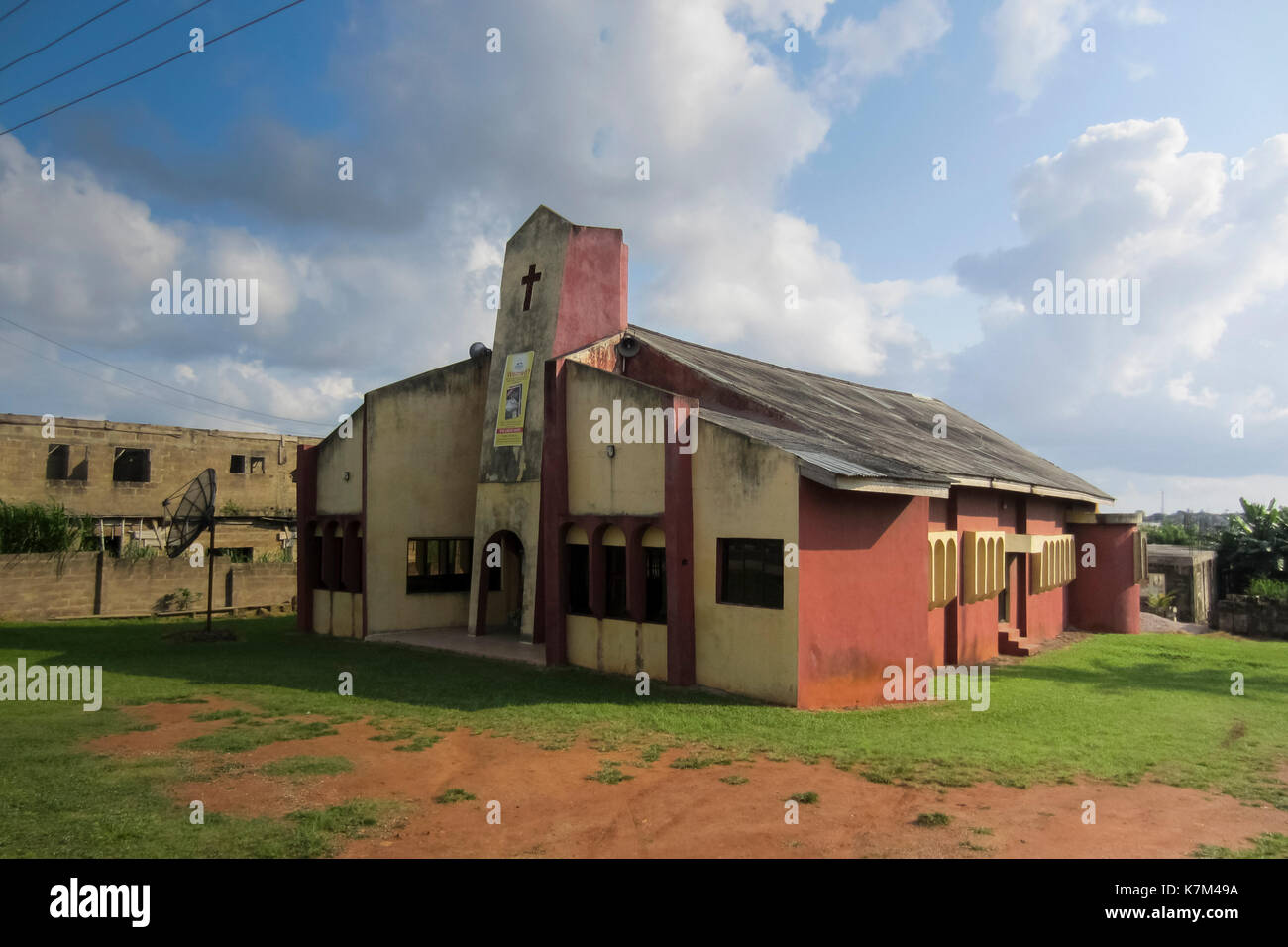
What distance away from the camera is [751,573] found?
39.8 ft

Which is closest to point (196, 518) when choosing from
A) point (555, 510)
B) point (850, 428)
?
point (555, 510)

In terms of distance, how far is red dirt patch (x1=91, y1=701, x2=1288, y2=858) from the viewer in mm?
6566

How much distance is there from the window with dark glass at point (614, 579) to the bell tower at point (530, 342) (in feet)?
7.23

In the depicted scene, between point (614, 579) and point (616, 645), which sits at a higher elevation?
point (614, 579)

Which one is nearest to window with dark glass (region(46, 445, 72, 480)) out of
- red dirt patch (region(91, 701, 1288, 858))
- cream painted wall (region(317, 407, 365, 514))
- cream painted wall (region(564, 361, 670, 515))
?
cream painted wall (region(317, 407, 365, 514))

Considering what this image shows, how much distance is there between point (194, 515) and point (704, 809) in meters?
17.8

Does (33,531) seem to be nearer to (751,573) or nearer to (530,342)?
(530,342)

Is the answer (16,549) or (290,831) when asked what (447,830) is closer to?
(290,831)

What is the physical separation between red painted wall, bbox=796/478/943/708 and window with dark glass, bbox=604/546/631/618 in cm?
386

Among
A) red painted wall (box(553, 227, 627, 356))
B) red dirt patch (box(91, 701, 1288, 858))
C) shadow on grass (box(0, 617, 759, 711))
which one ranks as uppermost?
red painted wall (box(553, 227, 627, 356))

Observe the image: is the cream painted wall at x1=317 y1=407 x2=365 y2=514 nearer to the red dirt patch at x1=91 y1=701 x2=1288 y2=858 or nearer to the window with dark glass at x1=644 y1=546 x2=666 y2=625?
the window with dark glass at x1=644 y1=546 x2=666 y2=625

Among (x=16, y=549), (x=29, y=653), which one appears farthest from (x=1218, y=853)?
(x=16, y=549)

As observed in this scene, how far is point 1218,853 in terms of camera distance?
6.40m
